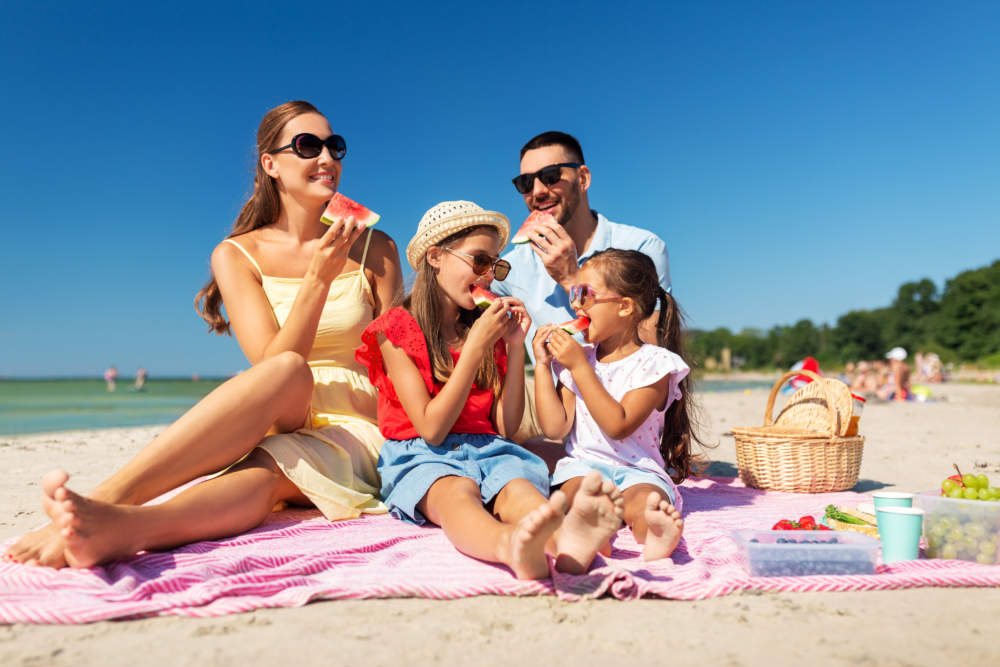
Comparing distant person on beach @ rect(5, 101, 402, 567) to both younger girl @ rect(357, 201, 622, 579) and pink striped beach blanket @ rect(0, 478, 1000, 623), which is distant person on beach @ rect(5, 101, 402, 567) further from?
younger girl @ rect(357, 201, 622, 579)

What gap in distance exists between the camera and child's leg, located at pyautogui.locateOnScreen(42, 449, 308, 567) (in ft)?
7.55

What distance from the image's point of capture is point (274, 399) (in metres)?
3.17

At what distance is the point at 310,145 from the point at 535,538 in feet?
9.41

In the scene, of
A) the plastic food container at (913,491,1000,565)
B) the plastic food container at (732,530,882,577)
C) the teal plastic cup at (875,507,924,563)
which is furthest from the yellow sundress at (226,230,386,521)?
the plastic food container at (913,491,1000,565)

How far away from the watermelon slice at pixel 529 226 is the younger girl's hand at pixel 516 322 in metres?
1.02

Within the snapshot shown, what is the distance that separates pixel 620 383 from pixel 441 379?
38.3 inches

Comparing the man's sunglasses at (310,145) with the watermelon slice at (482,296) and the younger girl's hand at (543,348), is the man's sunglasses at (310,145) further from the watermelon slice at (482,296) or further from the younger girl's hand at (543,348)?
the younger girl's hand at (543,348)

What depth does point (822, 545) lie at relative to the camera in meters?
2.65

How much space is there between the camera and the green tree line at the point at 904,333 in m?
51.9

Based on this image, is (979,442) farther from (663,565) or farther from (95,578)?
(95,578)

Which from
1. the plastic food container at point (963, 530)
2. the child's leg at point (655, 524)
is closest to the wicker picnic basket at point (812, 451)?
the plastic food container at point (963, 530)

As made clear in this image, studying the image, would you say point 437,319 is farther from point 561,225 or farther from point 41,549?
point 41,549

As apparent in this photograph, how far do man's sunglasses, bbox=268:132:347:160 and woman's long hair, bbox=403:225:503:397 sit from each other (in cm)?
97

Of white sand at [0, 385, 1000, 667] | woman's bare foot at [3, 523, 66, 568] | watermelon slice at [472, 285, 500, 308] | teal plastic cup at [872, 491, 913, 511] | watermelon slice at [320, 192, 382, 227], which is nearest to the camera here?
white sand at [0, 385, 1000, 667]
